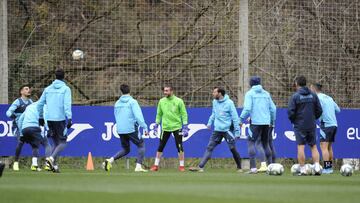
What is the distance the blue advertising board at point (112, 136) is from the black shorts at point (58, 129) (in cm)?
503

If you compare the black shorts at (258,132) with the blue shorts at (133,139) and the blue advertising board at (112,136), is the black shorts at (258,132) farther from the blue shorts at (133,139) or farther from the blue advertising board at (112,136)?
the blue advertising board at (112,136)

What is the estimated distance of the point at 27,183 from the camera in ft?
49.0

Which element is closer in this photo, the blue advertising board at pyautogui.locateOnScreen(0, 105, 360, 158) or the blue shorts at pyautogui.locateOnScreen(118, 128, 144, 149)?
the blue shorts at pyautogui.locateOnScreen(118, 128, 144, 149)

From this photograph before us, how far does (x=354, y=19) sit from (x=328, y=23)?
773 millimetres

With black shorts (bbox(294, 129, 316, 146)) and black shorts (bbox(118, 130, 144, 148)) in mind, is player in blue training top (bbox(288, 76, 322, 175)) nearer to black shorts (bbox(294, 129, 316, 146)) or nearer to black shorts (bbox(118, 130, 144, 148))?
black shorts (bbox(294, 129, 316, 146))

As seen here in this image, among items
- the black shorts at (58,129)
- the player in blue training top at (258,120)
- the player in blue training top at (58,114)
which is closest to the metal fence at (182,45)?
the player in blue training top at (258,120)

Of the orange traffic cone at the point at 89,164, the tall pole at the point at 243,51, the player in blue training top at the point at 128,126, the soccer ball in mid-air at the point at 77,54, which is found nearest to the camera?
the player in blue training top at the point at 128,126

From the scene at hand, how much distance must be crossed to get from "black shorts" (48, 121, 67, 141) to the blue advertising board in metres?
5.03

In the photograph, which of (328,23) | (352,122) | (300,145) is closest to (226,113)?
(300,145)

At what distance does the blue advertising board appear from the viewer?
25.6 m

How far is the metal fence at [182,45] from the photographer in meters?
29.1

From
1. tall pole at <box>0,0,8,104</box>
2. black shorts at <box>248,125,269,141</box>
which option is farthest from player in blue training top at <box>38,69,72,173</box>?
tall pole at <box>0,0,8,104</box>

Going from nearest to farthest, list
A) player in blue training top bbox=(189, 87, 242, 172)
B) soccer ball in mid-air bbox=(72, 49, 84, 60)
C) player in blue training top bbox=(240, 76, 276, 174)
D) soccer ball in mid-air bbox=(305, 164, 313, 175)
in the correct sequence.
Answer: soccer ball in mid-air bbox=(305, 164, 313, 175)
player in blue training top bbox=(240, 76, 276, 174)
player in blue training top bbox=(189, 87, 242, 172)
soccer ball in mid-air bbox=(72, 49, 84, 60)

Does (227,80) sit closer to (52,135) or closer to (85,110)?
(85,110)
